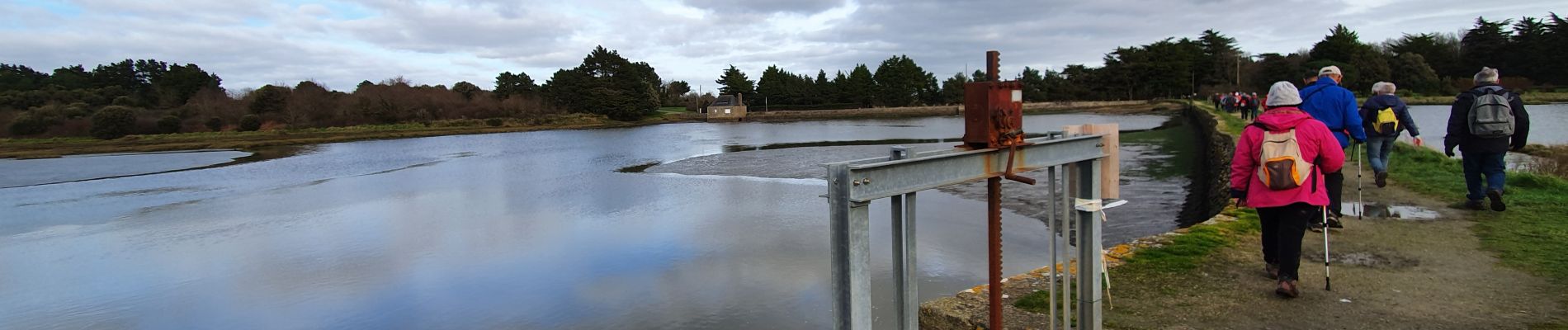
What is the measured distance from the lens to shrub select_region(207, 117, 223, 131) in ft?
181

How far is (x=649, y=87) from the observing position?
76312mm

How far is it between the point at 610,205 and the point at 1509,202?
10546mm

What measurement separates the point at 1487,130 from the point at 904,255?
6307mm

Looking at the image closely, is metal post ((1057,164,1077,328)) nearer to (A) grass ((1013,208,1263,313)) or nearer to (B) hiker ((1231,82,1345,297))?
(A) grass ((1013,208,1263,313))

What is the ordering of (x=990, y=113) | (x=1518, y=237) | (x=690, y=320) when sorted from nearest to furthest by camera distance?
(x=990, y=113) → (x=1518, y=237) → (x=690, y=320)

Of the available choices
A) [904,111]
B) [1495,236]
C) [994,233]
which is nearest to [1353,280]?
[1495,236]

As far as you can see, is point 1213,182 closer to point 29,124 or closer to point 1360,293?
point 1360,293

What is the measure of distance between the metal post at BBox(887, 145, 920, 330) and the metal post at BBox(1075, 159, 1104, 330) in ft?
3.52

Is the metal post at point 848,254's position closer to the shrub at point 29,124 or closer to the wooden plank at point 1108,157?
the wooden plank at point 1108,157

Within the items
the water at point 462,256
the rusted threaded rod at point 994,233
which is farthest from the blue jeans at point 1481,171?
the rusted threaded rod at point 994,233

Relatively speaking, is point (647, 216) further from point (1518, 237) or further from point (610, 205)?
point (1518, 237)

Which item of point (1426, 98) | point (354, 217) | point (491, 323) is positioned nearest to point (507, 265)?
point (491, 323)

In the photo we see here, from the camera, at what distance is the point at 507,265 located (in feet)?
25.9

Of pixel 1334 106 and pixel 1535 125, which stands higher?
pixel 1334 106
